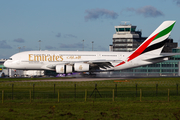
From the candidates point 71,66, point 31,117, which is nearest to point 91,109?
point 31,117

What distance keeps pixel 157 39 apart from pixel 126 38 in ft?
309

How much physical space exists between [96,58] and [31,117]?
134 feet

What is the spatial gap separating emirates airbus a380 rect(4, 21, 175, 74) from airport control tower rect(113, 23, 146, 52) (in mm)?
91736

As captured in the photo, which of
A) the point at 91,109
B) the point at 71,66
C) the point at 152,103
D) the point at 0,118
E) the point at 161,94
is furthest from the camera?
the point at 71,66

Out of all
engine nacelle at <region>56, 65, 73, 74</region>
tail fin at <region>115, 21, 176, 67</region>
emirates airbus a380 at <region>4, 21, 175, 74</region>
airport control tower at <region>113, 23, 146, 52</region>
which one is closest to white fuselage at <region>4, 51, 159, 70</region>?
emirates airbus a380 at <region>4, 21, 175, 74</region>

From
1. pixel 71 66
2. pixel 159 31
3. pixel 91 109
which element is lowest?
pixel 91 109

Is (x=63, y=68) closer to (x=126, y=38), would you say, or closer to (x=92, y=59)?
(x=92, y=59)

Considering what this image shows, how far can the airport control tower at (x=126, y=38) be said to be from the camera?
490 feet

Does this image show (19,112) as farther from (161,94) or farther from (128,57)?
(128,57)

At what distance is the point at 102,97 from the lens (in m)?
28.8

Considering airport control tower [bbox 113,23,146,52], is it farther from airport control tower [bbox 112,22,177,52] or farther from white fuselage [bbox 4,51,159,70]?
white fuselage [bbox 4,51,159,70]

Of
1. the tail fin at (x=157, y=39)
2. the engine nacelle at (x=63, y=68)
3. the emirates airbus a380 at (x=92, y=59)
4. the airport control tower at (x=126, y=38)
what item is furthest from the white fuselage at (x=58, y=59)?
the airport control tower at (x=126, y=38)

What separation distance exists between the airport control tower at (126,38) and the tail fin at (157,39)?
301 feet

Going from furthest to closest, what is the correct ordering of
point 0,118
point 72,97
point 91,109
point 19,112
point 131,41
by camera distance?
point 131,41 < point 72,97 < point 91,109 < point 19,112 < point 0,118
